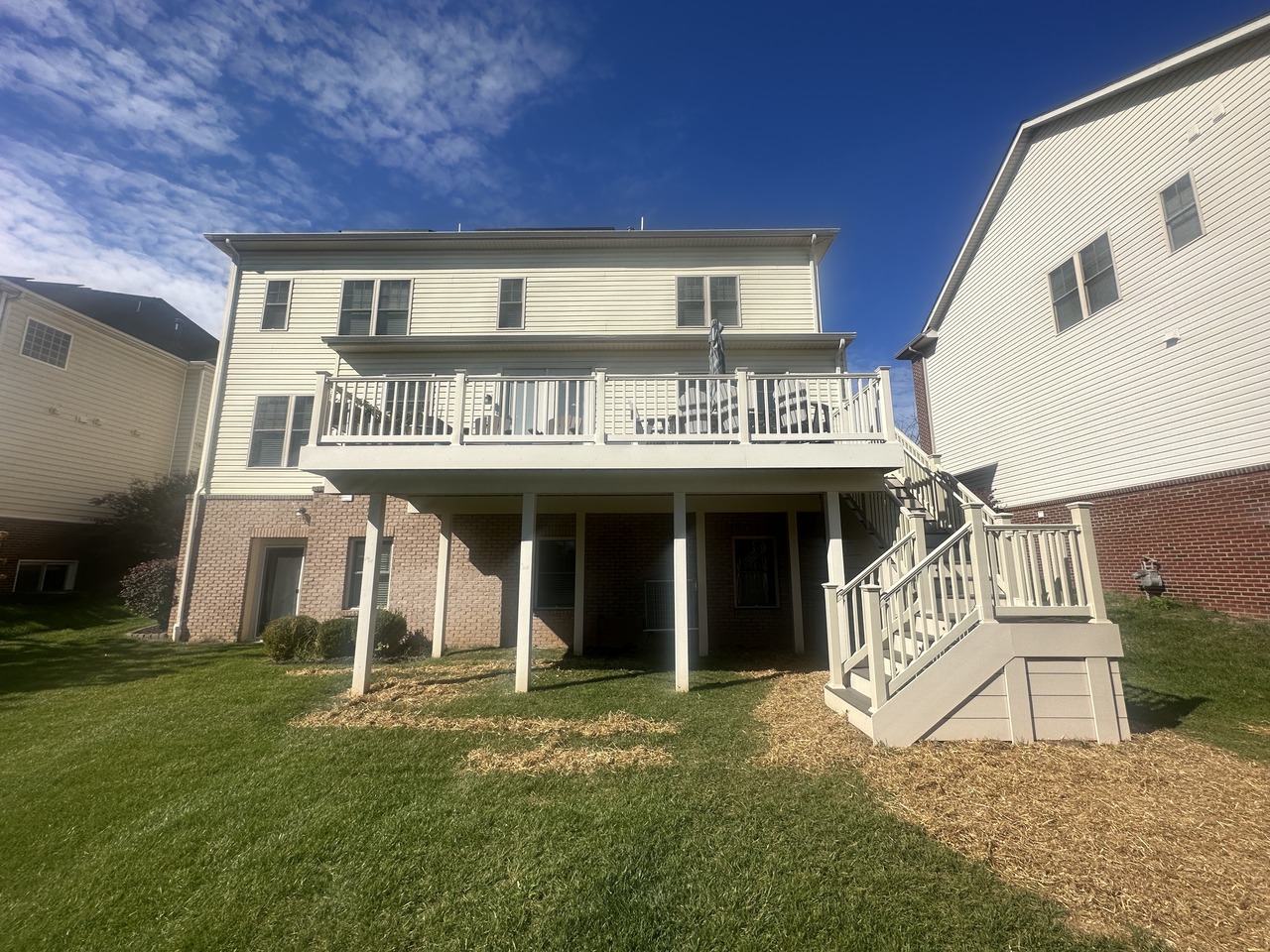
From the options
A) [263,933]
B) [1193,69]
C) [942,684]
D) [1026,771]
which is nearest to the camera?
[263,933]

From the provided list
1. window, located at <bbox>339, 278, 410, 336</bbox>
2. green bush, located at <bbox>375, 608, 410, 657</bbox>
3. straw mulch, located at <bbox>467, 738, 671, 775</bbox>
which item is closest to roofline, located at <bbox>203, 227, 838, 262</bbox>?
window, located at <bbox>339, 278, 410, 336</bbox>

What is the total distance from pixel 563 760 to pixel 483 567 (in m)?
6.84

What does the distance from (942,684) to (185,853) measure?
230 inches

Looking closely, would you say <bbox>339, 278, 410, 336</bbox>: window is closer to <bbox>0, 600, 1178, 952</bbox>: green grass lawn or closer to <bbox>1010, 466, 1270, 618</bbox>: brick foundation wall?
<bbox>0, 600, 1178, 952</bbox>: green grass lawn

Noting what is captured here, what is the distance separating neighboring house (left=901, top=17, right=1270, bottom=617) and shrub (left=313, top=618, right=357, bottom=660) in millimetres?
13323

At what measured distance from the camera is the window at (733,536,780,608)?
440 inches

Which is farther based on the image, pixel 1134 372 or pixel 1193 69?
pixel 1134 372

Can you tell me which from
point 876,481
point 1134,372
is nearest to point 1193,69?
point 1134,372

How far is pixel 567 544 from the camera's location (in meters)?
11.5

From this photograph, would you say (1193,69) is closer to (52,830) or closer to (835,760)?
(835,760)

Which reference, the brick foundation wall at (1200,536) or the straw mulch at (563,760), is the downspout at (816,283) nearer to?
the brick foundation wall at (1200,536)

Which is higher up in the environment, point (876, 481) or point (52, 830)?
point (876, 481)

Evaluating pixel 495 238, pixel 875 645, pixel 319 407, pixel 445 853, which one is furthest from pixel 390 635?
pixel 495 238

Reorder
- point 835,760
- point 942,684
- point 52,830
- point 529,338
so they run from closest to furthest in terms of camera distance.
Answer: point 52,830
point 835,760
point 942,684
point 529,338
